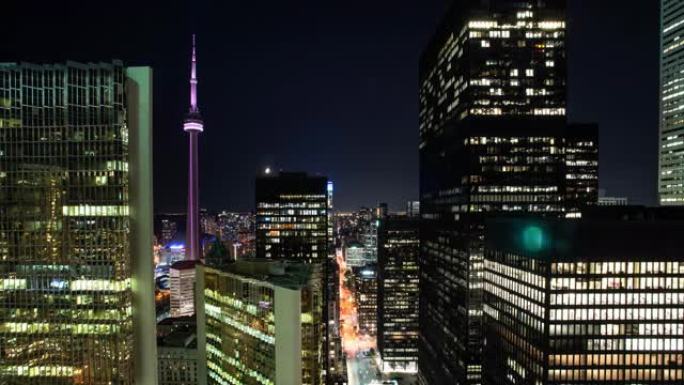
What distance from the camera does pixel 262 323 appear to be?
60.0m

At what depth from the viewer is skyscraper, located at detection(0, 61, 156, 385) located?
5834 centimetres

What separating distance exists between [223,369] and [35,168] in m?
39.7

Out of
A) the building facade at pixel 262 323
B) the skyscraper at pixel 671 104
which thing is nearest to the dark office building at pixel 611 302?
the building facade at pixel 262 323

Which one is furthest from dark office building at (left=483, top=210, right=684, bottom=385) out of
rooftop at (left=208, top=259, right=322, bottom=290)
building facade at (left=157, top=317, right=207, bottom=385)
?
building facade at (left=157, top=317, right=207, bottom=385)

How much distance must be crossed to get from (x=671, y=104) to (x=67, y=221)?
163 metres

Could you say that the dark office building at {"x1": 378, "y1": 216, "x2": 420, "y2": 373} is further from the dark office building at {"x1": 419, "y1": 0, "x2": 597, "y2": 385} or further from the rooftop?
the rooftop

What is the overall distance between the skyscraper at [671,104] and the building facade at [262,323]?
127 meters

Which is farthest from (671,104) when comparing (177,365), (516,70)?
(177,365)

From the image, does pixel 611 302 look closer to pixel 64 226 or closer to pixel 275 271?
pixel 275 271

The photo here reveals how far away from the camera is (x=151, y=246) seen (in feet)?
202

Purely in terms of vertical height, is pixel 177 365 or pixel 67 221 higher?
pixel 67 221

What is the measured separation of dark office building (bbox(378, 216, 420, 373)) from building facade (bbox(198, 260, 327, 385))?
106m

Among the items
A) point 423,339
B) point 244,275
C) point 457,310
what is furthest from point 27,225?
point 423,339

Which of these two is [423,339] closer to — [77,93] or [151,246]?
[151,246]
